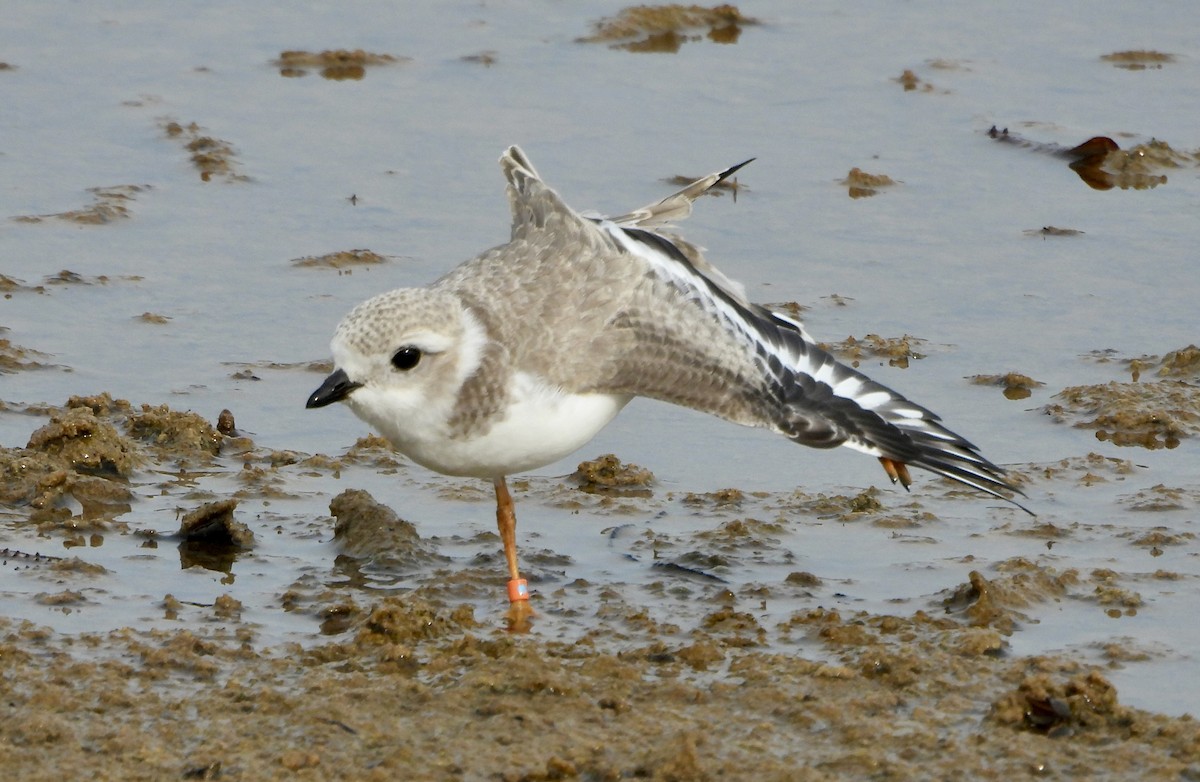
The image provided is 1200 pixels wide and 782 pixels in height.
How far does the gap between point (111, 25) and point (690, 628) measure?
9.51 metres

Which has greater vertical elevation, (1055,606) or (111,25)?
(111,25)

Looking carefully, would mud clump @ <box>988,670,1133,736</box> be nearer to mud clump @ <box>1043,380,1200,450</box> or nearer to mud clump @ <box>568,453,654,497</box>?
mud clump @ <box>568,453,654,497</box>

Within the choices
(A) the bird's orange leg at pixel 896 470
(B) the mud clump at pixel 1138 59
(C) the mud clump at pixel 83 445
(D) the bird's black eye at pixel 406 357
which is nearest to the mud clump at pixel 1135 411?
(A) the bird's orange leg at pixel 896 470

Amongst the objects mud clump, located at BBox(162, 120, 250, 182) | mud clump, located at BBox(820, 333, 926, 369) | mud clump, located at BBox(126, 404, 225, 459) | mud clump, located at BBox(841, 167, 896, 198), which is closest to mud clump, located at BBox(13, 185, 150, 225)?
mud clump, located at BBox(162, 120, 250, 182)

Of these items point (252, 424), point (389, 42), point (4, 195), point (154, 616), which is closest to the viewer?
point (154, 616)

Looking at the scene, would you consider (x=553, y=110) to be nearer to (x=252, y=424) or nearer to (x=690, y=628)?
(x=252, y=424)

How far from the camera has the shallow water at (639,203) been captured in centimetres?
784

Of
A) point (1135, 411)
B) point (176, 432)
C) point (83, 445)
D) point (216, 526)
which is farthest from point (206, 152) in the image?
point (1135, 411)

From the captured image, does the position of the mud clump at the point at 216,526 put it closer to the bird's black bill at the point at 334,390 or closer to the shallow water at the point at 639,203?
the shallow water at the point at 639,203

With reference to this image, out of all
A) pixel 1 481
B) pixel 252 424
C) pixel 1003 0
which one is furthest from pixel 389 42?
pixel 1 481

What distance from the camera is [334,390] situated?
22.0 ft

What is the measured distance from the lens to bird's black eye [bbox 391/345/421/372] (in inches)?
264

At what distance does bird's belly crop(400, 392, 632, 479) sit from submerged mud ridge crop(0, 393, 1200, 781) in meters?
0.59

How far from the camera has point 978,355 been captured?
10.0 metres
